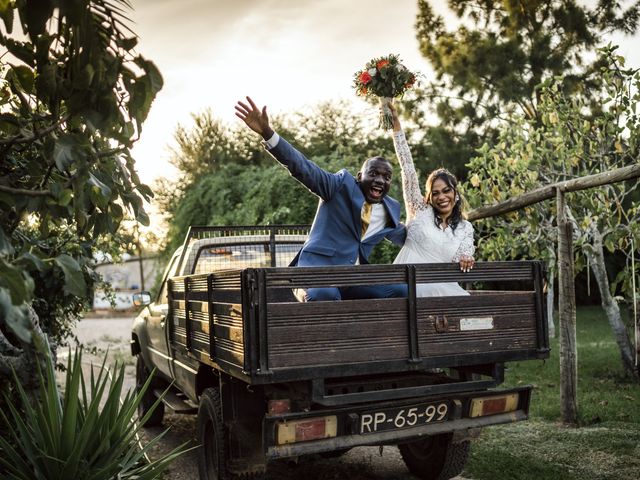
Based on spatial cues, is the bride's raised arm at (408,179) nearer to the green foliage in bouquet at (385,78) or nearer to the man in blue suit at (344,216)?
the green foliage in bouquet at (385,78)

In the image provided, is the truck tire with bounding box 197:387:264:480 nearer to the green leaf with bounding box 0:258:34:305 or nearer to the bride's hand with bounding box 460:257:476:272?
the bride's hand with bounding box 460:257:476:272

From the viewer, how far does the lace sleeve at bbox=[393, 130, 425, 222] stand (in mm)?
5070

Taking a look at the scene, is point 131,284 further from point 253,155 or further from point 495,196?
point 495,196

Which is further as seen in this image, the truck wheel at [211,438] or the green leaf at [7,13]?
the truck wheel at [211,438]

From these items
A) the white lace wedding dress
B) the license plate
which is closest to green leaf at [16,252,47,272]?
the license plate

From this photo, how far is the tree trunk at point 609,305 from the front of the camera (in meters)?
8.68

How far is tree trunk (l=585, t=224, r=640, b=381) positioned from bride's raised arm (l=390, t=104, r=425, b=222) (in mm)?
4307

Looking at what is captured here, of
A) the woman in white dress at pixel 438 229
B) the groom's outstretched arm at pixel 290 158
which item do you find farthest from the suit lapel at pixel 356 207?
the woman in white dress at pixel 438 229

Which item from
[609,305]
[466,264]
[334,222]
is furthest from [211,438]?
[609,305]

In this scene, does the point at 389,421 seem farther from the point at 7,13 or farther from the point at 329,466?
the point at 7,13

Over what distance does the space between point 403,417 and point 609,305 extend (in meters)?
5.84

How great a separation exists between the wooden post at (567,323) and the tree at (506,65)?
1261 centimetres

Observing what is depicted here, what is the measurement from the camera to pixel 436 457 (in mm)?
4965

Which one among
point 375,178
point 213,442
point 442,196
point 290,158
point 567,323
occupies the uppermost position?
point 290,158
